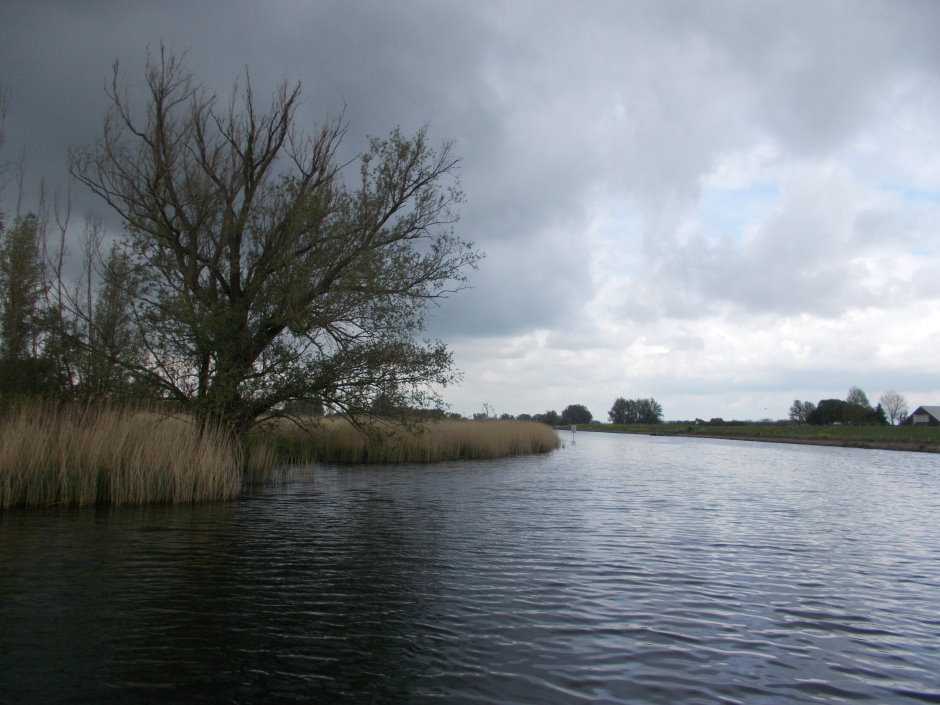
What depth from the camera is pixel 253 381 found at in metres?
17.4

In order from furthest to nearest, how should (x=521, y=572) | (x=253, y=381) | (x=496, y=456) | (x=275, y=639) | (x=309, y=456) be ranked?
(x=496, y=456)
(x=309, y=456)
(x=253, y=381)
(x=521, y=572)
(x=275, y=639)

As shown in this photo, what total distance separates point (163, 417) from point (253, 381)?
262 cm

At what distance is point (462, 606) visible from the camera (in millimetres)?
6207

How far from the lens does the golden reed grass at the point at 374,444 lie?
64.5 ft

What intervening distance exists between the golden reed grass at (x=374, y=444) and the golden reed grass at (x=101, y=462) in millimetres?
5104

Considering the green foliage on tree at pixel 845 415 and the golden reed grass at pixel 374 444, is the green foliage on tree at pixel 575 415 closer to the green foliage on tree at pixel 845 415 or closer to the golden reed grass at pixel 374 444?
the green foliage on tree at pixel 845 415

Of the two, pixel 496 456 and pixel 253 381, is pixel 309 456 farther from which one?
pixel 496 456

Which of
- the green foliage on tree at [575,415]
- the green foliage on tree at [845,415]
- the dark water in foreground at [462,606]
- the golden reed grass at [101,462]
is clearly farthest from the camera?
the green foliage on tree at [575,415]

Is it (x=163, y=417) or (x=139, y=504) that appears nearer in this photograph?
(x=139, y=504)

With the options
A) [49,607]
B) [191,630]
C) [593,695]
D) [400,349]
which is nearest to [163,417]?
[400,349]

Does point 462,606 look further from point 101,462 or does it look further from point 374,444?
point 374,444

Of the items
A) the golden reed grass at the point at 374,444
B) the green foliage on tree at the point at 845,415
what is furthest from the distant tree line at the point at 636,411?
the golden reed grass at the point at 374,444

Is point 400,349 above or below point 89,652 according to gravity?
above

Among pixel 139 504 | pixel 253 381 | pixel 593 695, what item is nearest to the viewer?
pixel 593 695
